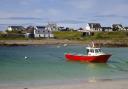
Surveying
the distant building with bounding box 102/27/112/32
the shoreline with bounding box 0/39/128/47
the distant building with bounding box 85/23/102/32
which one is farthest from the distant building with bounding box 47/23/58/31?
the shoreline with bounding box 0/39/128/47

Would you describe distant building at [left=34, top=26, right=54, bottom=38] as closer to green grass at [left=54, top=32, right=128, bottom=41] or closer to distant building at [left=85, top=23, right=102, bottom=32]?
green grass at [left=54, top=32, right=128, bottom=41]

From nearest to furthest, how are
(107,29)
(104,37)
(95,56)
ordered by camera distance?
(95,56) < (104,37) < (107,29)

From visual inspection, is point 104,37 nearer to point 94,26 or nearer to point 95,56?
point 94,26

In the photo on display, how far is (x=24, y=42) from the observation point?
113m

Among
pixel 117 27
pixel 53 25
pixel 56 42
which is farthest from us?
pixel 53 25

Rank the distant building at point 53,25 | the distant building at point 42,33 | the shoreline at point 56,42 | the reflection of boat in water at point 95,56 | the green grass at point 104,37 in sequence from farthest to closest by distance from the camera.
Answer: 1. the distant building at point 53,25
2. the distant building at point 42,33
3. the green grass at point 104,37
4. the shoreline at point 56,42
5. the reflection of boat in water at point 95,56

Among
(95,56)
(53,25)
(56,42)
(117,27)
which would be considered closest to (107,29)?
(117,27)

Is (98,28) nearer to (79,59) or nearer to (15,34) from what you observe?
(15,34)

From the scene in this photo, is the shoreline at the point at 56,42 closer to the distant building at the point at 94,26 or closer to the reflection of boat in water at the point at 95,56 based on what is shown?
the distant building at the point at 94,26

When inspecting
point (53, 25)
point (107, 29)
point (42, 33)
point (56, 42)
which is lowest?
point (56, 42)

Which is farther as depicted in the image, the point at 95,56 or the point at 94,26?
the point at 94,26

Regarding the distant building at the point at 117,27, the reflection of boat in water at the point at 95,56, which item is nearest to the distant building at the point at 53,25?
the distant building at the point at 117,27

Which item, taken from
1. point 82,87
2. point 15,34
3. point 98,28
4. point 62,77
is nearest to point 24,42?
point 15,34

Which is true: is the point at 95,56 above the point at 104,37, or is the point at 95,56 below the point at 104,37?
above
